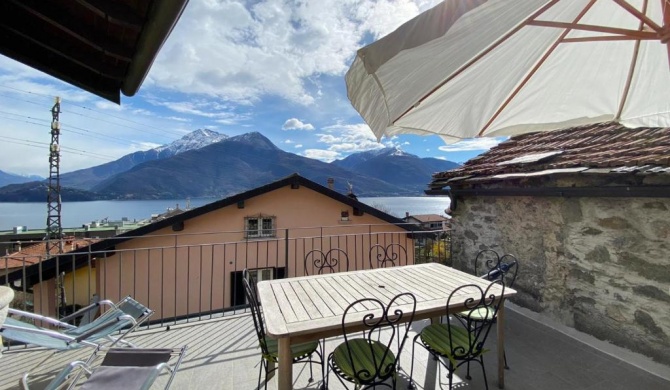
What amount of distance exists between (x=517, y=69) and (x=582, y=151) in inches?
75.5

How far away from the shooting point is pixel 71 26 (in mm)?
1160

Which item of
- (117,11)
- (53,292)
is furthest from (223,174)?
(117,11)

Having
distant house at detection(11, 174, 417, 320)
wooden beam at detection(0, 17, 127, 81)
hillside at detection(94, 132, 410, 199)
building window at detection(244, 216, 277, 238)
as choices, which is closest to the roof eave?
wooden beam at detection(0, 17, 127, 81)

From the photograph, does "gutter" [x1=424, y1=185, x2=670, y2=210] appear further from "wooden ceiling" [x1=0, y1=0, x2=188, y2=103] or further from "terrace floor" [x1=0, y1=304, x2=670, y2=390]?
"wooden ceiling" [x1=0, y1=0, x2=188, y2=103]

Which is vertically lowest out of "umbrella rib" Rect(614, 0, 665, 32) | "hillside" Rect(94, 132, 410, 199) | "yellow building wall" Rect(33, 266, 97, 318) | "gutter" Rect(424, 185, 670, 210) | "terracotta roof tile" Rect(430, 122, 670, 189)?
"yellow building wall" Rect(33, 266, 97, 318)

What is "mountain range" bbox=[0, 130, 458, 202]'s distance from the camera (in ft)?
299

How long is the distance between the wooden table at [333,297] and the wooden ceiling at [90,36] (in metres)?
1.47

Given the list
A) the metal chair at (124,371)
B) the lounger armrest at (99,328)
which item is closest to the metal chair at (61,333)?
the lounger armrest at (99,328)

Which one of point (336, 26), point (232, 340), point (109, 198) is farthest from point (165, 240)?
point (109, 198)

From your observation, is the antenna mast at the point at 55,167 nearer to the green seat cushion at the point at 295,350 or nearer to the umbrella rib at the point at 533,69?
the green seat cushion at the point at 295,350

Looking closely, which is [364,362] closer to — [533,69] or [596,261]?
[533,69]

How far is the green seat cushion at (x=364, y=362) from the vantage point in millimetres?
1815

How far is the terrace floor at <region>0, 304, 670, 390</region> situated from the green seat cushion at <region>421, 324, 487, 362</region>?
390mm

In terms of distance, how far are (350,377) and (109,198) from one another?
110 metres
